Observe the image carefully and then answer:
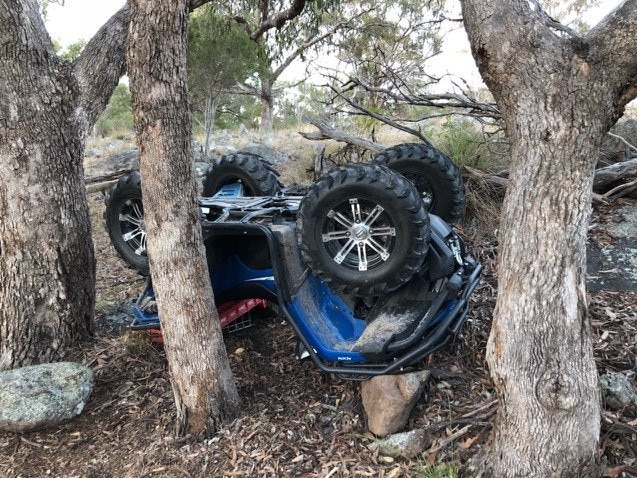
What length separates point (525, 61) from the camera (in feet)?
8.77

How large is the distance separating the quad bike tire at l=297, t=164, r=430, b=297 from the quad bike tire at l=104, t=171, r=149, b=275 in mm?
1854

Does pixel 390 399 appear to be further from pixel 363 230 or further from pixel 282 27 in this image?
pixel 282 27

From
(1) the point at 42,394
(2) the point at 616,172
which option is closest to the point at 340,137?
(2) the point at 616,172

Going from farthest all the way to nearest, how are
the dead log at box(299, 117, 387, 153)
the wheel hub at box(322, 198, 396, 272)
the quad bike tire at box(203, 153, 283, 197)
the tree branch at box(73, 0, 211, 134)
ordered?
the dead log at box(299, 117, 387, 153)
the quad bike tire at box(203, 153, 283, 197)
the tree branch at box(73, 0, 211, 134)
the wheel hub at box(322, 198, 396, 272)

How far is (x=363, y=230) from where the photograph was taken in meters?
3.85

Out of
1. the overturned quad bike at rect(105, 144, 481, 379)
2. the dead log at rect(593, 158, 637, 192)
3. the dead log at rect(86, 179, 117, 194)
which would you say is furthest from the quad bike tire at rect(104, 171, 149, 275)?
the dead log at rect(86, 179, 117, 194)

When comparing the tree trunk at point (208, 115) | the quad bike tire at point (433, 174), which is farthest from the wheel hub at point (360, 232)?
the tree trunk at point (208, 115)

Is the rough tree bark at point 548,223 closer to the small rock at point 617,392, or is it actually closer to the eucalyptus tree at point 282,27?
the small rock at point 617,392

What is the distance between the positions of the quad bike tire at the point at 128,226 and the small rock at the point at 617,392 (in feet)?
12.1

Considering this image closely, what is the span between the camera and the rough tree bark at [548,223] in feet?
8.43

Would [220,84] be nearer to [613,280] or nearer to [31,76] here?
[31,76]

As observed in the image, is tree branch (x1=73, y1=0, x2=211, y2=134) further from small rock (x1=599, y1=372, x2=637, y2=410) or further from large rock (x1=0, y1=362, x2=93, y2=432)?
small rock (x1=599, y1=372, x2=637, y2=410)

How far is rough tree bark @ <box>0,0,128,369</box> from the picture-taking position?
14.3ft

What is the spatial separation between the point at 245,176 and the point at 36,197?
2.15 meters
